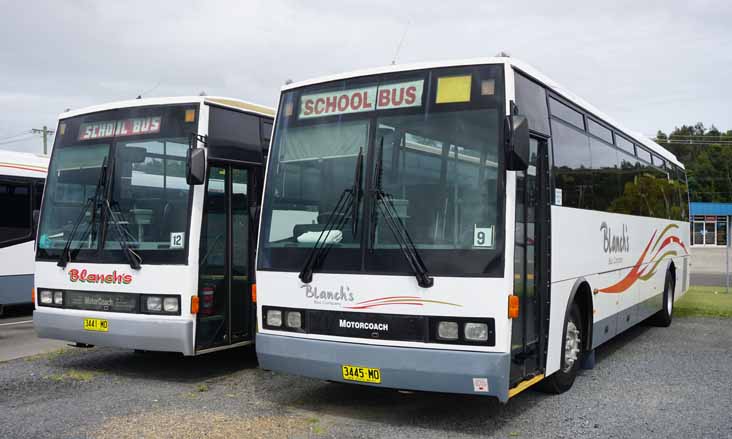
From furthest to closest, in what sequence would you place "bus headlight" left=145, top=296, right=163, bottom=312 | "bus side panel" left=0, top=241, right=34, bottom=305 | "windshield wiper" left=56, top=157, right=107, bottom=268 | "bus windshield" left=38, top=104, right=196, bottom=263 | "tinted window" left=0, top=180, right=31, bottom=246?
"tinted window" left=0, top=180, right=31, bottom=246
"bus side panel" left=0, top=241, right=34, bottom=305
"windshield wiper" left=56, top=157, right=107, bottom=268
"bus windshield" left=38, top=104, right=196, bottom=263
"bus headlight" left=145, top=296, right=163, bottom=312

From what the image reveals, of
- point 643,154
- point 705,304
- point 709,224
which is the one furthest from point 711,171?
point 643,154

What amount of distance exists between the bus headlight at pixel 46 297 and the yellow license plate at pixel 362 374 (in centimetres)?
427


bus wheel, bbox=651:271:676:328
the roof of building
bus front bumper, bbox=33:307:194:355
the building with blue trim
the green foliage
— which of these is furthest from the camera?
the green foliage

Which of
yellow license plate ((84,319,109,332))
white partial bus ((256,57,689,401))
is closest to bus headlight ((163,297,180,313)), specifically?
yellow license plate ((84,319,109,332))

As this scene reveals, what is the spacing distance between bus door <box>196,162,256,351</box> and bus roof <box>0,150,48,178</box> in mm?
7509

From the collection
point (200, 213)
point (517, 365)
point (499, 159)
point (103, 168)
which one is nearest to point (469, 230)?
point (499, 159)

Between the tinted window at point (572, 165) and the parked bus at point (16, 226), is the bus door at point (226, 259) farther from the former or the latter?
the parked bus at point (16, 226)

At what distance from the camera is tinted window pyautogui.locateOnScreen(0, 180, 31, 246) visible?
14.1 meters

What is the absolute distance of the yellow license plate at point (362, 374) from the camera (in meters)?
6.29

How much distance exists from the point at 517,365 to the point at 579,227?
2.21 m

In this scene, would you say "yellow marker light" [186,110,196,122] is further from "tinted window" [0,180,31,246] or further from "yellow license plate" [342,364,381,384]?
"tinted window" [0,180,31,246]

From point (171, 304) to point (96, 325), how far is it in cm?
101

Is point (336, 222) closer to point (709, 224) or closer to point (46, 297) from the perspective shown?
point (46, 297)

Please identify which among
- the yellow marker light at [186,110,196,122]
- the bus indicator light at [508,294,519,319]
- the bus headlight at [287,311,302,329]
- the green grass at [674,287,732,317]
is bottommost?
the green grass at [674,287,732,317]
